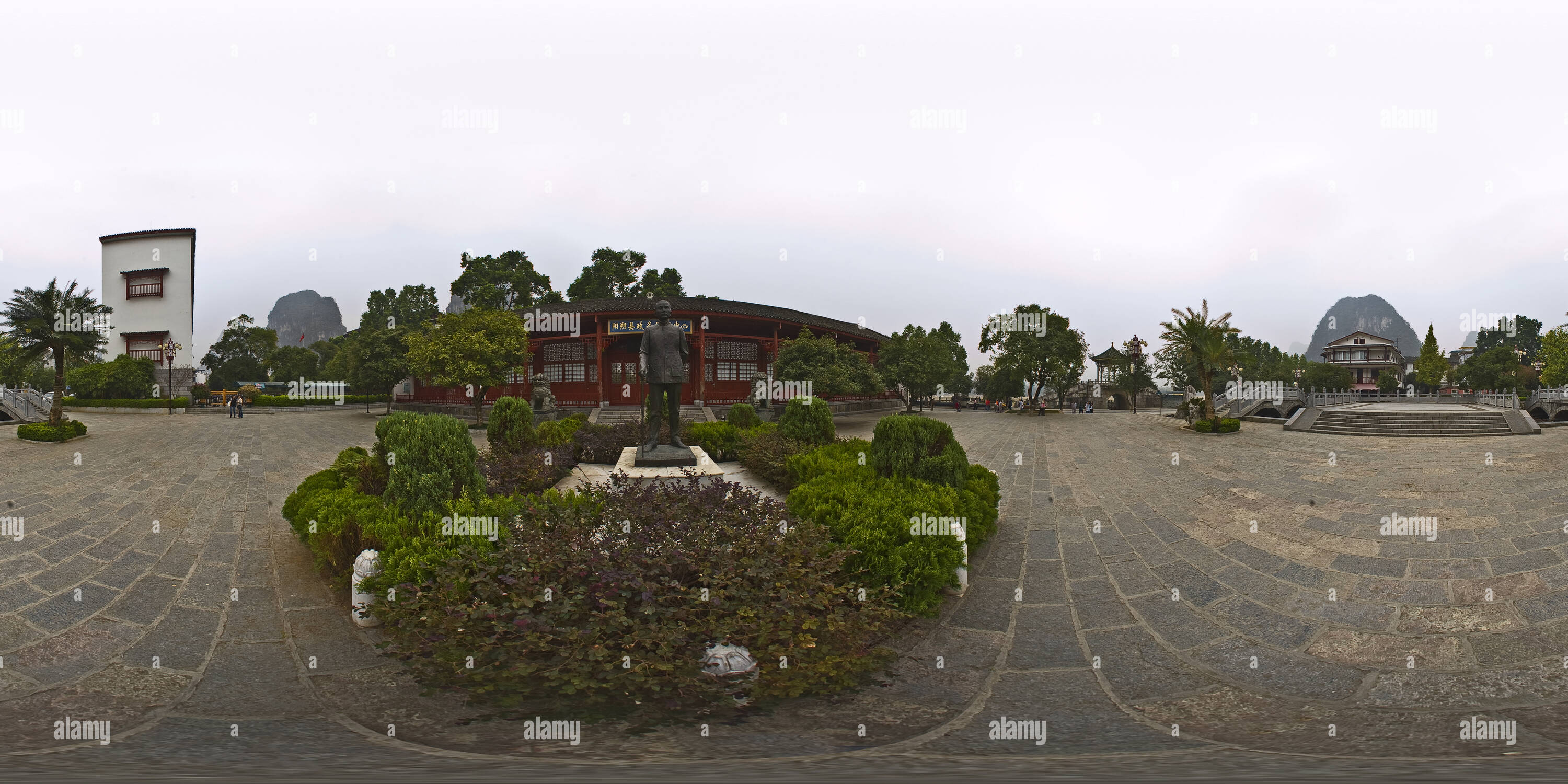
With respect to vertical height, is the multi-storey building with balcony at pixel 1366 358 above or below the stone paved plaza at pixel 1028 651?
above

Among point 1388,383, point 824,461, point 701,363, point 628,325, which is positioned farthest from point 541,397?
point 1388,383

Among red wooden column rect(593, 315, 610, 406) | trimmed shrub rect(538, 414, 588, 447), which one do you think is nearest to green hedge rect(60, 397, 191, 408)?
red wooden column rect(593, 315, 610, 406)

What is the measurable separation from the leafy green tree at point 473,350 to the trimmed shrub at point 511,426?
14002 millimetres

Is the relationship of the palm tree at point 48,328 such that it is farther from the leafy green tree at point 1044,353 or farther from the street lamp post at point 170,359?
the leafy green tree at point 1044,353

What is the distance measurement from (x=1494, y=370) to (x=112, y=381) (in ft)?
302

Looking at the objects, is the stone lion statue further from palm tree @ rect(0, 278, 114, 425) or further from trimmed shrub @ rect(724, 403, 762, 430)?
palm tree @ rect(0, 278, 114, 425)

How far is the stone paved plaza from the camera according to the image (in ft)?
10.6

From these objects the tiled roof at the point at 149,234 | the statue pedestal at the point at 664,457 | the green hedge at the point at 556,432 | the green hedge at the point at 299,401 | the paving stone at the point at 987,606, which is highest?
the tiled roof at the point at 149,234

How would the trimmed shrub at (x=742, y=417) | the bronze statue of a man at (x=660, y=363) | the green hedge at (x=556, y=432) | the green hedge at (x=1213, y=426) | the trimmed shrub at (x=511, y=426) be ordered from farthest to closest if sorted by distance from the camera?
the green hedge at (x=1213, y=426), the trimmed shrub at (x=742, y=417), the green hedge at (x=556, y=432), the trimmed shrub at (x=511, y=426), the bronze statue of a man at (x=660, y=363)

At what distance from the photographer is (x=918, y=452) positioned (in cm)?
734

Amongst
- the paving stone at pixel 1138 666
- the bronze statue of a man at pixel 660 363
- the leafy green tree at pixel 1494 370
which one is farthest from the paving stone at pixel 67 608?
the leafy green tree at pixel 1494 370

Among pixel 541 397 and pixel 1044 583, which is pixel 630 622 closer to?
pixel 1044 583

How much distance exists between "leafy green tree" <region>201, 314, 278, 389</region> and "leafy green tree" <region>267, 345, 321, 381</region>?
605mm

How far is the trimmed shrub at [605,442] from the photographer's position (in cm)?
1076
